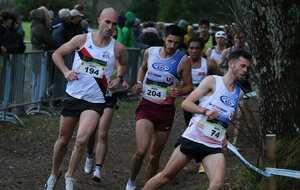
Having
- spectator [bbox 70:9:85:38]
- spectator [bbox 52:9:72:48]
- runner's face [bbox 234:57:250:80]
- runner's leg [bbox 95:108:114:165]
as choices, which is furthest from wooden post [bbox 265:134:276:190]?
spectator [bbox 70:9:85:38]

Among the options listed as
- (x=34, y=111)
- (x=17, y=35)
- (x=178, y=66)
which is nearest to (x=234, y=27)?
(x=178, y=66)

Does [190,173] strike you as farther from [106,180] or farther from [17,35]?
[17,35]

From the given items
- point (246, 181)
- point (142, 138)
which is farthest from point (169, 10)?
point (246, 181)

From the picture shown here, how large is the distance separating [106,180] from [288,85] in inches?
107

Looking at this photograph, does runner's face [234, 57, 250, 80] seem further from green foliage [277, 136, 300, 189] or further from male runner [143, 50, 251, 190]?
green foliage [277, 136, 300, 189]

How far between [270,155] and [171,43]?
224 centimetres

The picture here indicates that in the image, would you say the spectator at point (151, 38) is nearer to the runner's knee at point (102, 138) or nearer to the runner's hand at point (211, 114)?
the runner's knee at point (102, 138)

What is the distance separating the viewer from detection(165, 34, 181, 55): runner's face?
861cm

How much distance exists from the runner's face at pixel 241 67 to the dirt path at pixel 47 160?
1.93m

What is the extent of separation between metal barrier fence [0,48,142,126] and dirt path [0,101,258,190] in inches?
13.6

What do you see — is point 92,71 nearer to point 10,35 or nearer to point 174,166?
point 174,166

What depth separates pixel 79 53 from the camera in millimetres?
8375

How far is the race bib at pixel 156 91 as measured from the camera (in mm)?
8750

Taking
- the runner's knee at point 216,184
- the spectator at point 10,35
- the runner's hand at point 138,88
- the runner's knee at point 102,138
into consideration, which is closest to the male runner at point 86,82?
the runner's hand at point 138,88
